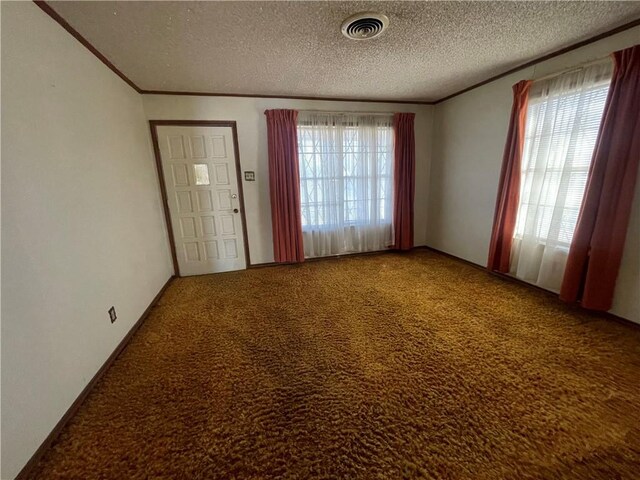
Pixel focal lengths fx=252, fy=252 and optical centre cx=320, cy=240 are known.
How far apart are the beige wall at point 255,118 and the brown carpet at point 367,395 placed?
1334mm

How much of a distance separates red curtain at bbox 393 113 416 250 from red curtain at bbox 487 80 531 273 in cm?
126

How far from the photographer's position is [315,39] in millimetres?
1983

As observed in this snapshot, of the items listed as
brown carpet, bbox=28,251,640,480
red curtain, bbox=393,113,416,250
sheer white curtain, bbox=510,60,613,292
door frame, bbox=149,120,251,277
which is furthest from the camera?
red curtain, bbox=393,113,416,250

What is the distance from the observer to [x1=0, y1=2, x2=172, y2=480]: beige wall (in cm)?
118

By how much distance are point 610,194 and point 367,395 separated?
2453 mm

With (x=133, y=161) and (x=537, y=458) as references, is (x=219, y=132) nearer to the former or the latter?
(x=133, y=161)

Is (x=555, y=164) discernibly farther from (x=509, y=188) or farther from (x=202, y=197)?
(x=202, y=197)

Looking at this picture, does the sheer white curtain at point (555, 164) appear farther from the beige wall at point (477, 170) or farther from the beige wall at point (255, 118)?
the beige wall at point (255, 118)

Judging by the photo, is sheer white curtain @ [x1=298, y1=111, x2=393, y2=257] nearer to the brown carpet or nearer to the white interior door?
the white interior door

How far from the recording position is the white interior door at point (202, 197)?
3193 mm

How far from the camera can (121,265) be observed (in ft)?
7.08

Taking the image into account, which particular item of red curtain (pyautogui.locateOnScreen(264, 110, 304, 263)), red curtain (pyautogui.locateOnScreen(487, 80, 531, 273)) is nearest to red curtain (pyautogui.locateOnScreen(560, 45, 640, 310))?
red curtain (pyautogui.locateOnScreen(487, 80, 531, 273))

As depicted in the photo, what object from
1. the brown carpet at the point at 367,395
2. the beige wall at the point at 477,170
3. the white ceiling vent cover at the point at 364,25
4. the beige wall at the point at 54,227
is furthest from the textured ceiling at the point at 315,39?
the brown carpet at the point at 367,395

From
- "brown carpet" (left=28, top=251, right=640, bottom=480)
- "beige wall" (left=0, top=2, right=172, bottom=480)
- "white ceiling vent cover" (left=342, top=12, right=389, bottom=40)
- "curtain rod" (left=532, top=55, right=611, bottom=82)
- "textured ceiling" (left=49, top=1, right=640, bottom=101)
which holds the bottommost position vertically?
"brown carpet" (left=28, top=251, right=640, bottom=480)
